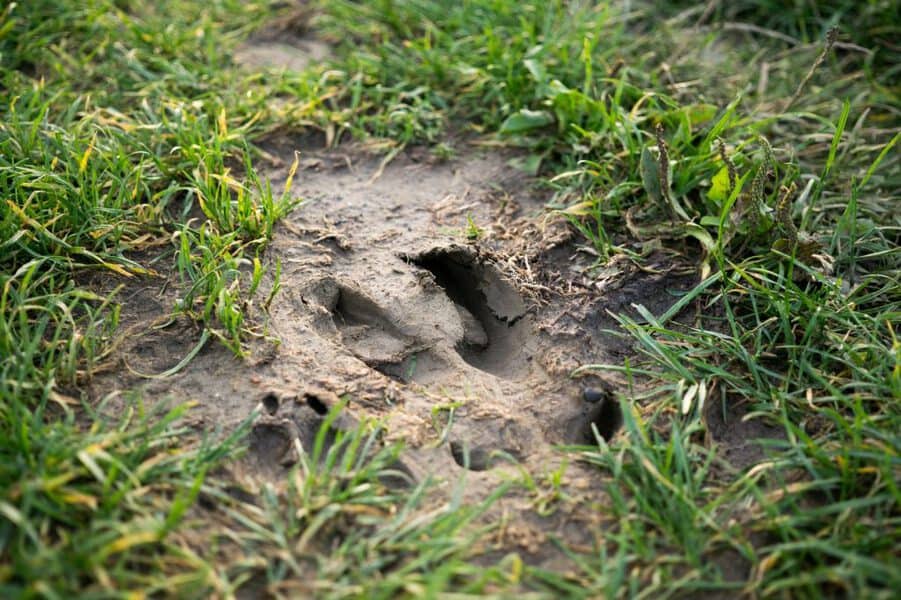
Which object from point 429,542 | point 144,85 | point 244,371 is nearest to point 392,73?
point 144,85

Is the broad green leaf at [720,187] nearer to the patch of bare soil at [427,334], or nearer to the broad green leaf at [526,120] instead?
the patch of bare soil at [427,334]

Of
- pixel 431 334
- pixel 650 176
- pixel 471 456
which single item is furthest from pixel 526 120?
pixel 471 456

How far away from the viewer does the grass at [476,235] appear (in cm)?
177

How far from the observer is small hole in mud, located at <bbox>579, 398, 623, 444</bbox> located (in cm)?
217

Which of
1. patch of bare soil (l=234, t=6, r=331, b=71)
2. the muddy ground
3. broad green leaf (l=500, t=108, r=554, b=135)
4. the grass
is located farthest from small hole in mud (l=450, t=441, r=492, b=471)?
patch of bare soil (l=234, t=6, r=331, b=71)

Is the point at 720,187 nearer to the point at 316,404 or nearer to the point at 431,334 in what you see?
the point at 431,334

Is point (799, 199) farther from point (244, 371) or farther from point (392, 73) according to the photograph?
point (244, 371)

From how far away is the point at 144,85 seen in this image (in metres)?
3.08

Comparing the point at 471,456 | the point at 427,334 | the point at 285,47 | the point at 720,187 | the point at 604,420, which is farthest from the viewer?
the point at 285,47

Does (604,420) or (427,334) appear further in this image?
(427,334)

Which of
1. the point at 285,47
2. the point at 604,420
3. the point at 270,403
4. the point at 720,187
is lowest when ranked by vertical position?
the point at 604,420

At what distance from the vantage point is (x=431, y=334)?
7.81ft

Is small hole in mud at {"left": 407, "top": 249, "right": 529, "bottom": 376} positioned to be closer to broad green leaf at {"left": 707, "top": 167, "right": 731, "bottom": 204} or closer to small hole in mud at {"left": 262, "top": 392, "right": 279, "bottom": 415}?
small hole in mud at {"left": 262, "top": 392, "right": 279, "bottom": 415}

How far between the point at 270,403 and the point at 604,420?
0.91 m
